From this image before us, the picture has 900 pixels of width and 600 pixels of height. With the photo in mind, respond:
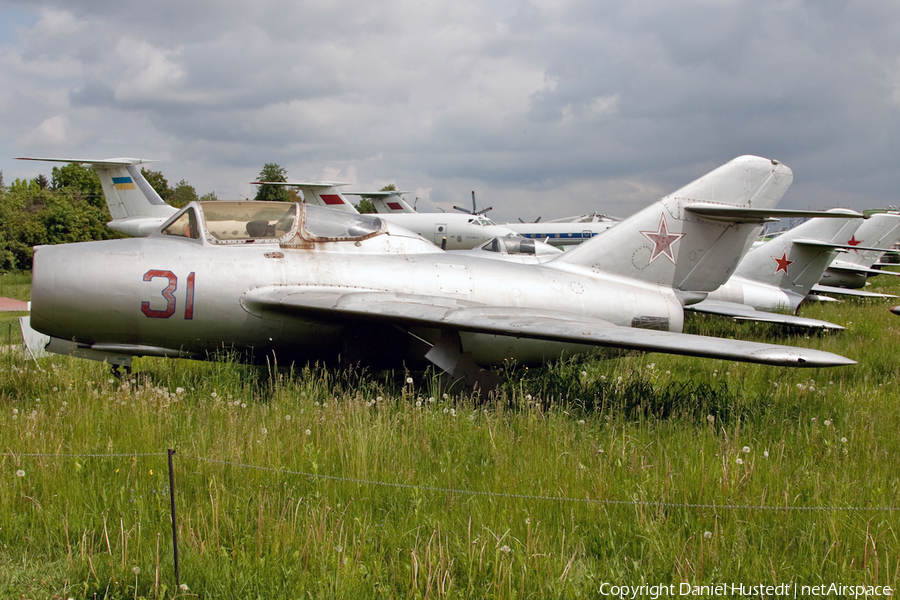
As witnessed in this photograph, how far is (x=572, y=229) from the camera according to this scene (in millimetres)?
34938

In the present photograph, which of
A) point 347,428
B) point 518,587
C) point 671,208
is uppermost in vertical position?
point 671,208

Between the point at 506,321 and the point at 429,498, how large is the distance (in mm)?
2460

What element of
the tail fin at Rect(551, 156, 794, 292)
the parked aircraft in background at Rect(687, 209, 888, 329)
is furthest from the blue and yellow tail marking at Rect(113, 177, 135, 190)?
the parked aircraft in background at Rect(687, 209, 888, 329)

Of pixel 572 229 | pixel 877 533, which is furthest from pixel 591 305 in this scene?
pixel 572 229

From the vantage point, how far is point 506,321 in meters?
5.82

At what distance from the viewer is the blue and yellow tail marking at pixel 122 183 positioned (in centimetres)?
2653

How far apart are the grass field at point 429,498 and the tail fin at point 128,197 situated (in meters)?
22.7

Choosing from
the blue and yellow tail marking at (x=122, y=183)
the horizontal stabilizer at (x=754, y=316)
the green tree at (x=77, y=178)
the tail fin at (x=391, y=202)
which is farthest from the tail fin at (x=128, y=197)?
the green tree at (x=77, y=178)

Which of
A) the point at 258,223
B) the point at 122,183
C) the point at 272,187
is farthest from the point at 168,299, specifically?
the point at 272,187

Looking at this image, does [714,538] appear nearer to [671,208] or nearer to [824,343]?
[671,208]

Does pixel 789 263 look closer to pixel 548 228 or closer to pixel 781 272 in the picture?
pixel 781 272

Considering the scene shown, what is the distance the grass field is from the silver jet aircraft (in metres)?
0.69

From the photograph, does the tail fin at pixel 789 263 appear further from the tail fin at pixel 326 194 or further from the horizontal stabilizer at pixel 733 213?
the tail fin at pixel 326 194

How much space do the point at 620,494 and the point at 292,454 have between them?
229cm
